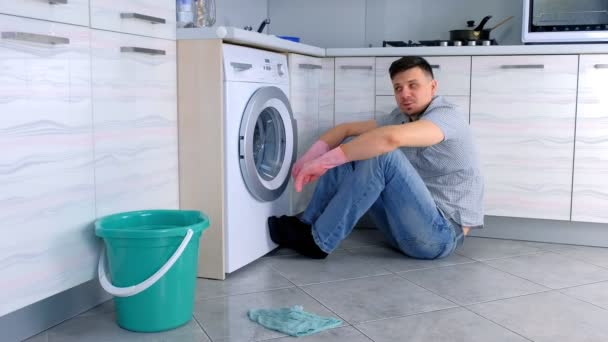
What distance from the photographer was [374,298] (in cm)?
215

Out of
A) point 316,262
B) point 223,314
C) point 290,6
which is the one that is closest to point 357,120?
point 316,262

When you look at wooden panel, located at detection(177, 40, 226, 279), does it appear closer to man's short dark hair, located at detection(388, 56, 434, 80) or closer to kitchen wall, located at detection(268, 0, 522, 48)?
man's short dark hair, located at detection(388, 56, 434, 80)

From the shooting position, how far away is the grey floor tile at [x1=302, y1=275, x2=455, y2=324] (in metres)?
2.01

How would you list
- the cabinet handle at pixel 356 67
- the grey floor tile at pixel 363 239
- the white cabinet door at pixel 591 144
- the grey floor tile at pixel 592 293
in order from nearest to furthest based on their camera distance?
the grey floor tile at pixel 592 293
the white cabinet door at pixel 591 144
the grey floor tile at pixel 363 239
the cabinet handle at pixel 356 67

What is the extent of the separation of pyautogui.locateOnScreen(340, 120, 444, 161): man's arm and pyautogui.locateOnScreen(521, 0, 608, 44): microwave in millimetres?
1002

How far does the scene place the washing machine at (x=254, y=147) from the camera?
226 centimetres

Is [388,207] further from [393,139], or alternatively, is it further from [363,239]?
[363,239]

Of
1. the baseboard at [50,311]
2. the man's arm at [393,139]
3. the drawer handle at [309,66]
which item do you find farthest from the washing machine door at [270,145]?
the baseboard at [50,311]

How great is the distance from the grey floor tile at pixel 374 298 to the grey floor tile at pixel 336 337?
88 mm

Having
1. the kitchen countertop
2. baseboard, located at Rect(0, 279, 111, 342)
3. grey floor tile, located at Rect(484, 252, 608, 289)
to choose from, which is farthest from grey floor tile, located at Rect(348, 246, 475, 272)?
baseboard, located at Rect(0, 279, 111, 342)

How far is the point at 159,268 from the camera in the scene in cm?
179

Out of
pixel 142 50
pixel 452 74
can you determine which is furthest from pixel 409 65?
pixel 142 50

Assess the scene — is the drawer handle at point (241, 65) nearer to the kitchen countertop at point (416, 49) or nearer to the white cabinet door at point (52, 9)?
the kitchen countertop at point (416, 49)

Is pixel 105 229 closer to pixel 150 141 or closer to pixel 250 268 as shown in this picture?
pixel 150 141
